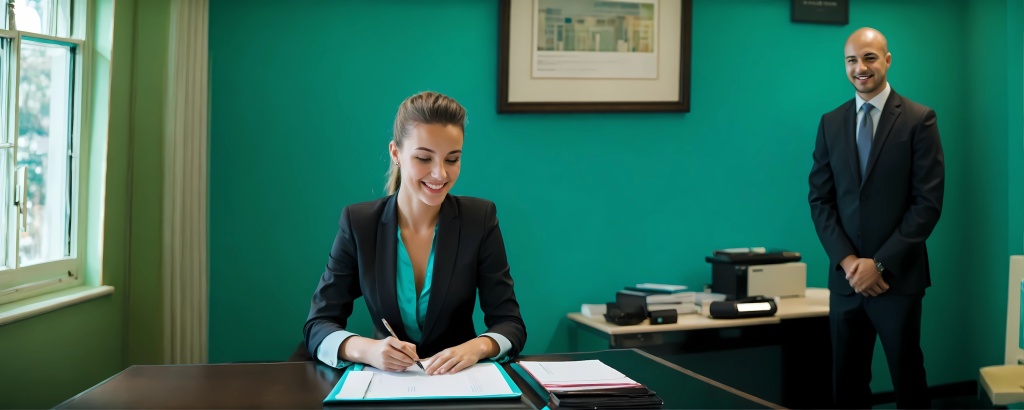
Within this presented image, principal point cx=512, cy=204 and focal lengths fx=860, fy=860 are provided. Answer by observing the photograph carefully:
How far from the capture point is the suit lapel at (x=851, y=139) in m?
3.37

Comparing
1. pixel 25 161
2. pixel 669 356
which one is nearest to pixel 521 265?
pixel 669 356

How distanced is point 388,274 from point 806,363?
223cm

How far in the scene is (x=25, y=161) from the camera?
9.14ft

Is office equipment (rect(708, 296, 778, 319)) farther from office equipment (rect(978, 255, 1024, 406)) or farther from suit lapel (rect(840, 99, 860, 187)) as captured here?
office equipment (rect(978, 255, 1024, 406))

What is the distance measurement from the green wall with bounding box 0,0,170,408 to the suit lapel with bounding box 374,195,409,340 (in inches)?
45.3

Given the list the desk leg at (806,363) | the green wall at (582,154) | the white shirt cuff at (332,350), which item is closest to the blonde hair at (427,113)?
the white shirt cuff at (332,350)

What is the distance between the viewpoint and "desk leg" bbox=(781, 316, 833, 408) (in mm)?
3719

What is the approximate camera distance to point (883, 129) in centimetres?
332

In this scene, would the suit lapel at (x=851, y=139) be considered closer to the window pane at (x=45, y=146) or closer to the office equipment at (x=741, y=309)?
the office equipment at (x=741, y=309)

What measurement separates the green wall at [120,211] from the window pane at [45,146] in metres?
0.10

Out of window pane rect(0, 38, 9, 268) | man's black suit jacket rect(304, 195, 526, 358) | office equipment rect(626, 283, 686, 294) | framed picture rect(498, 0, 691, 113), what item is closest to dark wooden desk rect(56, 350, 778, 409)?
man's black suit jacket rect(304, 195, 526, 358)

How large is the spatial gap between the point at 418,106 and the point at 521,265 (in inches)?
67.2

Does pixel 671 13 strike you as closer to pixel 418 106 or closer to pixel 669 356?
pixel 669 356

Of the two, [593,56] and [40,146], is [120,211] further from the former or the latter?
[593,56]
